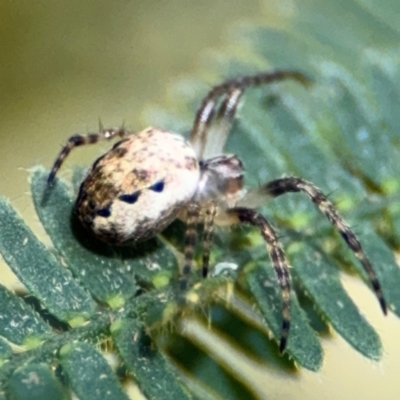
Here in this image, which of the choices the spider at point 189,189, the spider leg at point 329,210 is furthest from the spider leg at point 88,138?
the spider leg at point 329,210

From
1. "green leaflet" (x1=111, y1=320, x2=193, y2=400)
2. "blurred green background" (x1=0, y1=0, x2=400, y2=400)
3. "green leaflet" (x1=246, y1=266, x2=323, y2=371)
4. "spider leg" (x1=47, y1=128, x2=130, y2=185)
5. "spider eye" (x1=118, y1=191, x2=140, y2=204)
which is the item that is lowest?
"blurred green background" (x1=0, y1=0, x2=400, y2=400)

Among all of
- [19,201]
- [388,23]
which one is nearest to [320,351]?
[19,201]

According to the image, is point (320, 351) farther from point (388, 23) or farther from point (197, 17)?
point (197, 17)

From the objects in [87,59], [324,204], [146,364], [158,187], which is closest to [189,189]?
[158,187]

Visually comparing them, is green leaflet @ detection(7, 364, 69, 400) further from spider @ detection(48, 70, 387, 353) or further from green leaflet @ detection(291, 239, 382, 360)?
green leaflet @ detection(291, 239, 382, 360)

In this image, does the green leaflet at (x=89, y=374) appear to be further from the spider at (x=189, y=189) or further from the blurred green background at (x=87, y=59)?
the blurred green background at (x=87, y=59)

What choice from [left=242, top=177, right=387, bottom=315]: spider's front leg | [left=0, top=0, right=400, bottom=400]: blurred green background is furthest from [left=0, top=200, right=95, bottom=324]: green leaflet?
[left=0, top=0, right=400, bottom=400]: blurred green background

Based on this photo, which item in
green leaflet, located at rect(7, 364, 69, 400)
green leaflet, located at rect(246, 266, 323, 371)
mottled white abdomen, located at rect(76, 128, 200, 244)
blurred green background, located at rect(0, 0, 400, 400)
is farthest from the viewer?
blurred green background, located at rect(0, 0, 400, 400)
